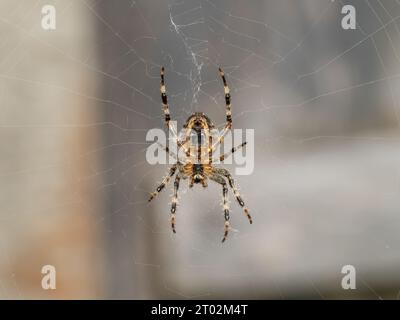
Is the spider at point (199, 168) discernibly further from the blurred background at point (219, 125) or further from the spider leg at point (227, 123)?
the blurred background at point (219, 125)

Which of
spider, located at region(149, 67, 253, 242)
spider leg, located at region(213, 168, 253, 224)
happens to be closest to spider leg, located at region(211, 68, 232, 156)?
spider, located at region(149, 67, 253, 242)

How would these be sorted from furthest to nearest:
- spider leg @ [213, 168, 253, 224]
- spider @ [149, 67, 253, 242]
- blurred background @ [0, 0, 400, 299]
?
blurred background @ [0, 0, 400, 299] → spider leg @ [213, 168, 253, 224] → spider @ [149, 67, 253, 242]

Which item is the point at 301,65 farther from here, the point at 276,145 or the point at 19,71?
the point at 19,71

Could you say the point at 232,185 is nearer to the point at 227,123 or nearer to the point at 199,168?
the point at 199,168

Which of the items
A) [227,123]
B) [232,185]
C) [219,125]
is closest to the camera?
[227,123]

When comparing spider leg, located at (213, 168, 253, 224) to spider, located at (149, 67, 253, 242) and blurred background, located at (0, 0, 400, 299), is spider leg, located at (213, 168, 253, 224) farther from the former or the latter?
blurred background, located at (0, 0, 400, 299)

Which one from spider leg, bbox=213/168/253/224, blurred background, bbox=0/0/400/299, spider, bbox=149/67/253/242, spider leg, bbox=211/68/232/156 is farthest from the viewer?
blurred background, bbox=0/0/400/299

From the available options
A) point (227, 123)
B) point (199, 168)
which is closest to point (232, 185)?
point (199, 168)

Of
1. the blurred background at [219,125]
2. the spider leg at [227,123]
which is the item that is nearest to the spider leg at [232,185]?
the spider leg at [227,123]

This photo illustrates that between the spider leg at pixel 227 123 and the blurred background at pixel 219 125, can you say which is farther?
the blurred background at pixel 219 125
